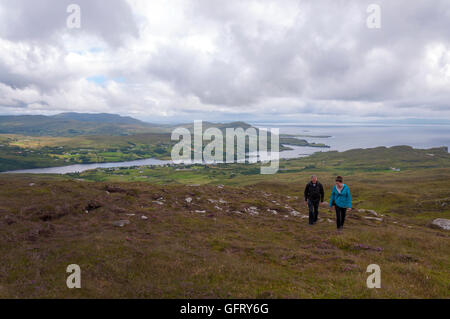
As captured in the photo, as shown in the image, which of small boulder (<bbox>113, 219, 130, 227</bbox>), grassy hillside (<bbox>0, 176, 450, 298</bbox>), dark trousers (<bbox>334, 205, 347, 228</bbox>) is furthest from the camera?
dark trousers (<bbox>334, 205, 347, 228</bbox>)

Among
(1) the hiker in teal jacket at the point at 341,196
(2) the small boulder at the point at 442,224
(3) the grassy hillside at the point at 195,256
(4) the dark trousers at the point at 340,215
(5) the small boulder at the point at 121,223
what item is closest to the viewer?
(3) the grassy hillside at the point at 195,256

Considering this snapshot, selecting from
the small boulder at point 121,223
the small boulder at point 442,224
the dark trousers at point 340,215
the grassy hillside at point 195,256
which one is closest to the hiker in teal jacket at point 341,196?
the dark trousers at point 340,215

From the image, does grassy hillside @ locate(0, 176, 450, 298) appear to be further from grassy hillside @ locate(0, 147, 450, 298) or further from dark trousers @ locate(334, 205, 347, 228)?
dark trousers @ locate(334, 205, 347, 228)

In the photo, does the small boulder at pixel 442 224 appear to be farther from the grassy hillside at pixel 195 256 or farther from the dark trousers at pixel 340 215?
the dark trousers at pixel 340 215

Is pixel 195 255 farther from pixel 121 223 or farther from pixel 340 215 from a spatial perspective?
pixel 340 215

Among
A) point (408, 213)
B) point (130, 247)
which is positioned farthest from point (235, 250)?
point (408, 213)

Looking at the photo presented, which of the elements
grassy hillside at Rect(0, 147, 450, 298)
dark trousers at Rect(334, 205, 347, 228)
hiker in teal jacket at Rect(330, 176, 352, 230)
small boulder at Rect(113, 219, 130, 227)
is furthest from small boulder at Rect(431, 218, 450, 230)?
small boulder at Rect(113, 219, 130, 227)

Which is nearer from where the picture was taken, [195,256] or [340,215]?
[195,256]

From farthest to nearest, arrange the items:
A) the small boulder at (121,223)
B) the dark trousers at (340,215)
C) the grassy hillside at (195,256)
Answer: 1. the dark trousers at (340,215)
2. the small boulder at (121,223)
3. the grassy hillside at (195,256)

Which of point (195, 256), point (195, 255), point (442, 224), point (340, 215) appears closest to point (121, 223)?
A: point (195, 255)

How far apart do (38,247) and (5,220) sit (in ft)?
23.8

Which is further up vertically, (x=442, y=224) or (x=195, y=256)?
(x=195, y=256)

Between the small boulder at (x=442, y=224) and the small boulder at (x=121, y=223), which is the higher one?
the small boulder at (x=121, y=223)
